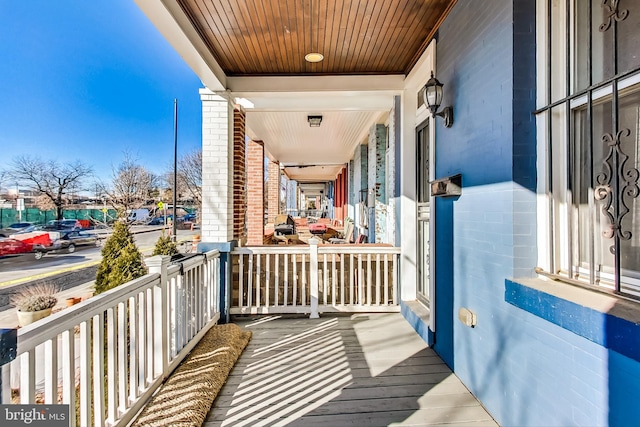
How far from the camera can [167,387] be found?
2129mm

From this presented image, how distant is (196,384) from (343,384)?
1.03 metres

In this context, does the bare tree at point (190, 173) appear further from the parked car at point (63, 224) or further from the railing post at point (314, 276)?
the railing post at point (314, 276)

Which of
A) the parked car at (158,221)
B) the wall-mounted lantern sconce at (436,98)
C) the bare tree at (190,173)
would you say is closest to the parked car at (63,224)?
the bare tree at (190,173)

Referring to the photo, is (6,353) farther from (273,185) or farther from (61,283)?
(61,283)

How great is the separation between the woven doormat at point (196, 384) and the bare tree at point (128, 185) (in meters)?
16.3

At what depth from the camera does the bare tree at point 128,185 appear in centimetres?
1717

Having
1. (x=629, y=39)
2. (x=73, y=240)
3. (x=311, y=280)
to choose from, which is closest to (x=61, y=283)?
(x=73, y=240)

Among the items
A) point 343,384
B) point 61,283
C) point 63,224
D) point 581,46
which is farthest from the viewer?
point 63,224

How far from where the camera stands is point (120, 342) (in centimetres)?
174

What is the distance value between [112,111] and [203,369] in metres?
30.1

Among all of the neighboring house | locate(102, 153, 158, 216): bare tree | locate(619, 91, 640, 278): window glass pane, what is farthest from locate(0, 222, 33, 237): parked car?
locate(619, 91, 640, 278): window glass pane

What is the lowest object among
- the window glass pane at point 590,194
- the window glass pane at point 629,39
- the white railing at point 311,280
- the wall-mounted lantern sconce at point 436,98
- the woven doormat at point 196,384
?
the woven doormat at point 196,384

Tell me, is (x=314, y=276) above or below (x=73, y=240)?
above

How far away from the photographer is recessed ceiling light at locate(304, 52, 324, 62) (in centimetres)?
312
